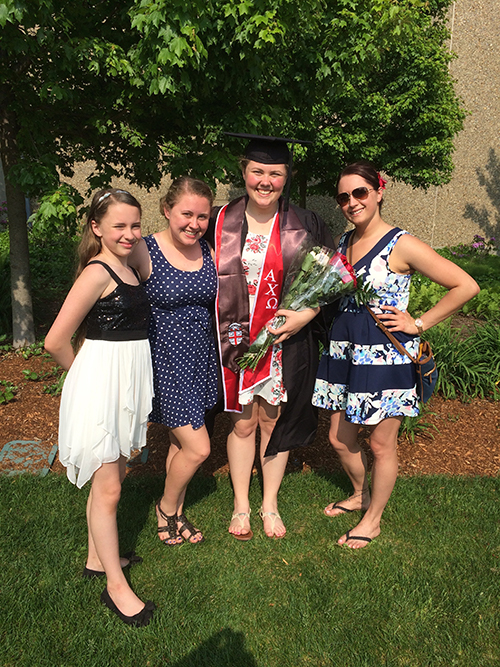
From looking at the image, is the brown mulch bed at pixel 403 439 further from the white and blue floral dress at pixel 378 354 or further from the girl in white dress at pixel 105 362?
the girl in white dress at pixel 105 362

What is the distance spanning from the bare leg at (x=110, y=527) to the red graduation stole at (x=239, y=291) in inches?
30.8

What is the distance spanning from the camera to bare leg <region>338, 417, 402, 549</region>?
109 inches

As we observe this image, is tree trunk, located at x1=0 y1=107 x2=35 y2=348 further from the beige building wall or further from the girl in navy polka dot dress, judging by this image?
the beige building wall

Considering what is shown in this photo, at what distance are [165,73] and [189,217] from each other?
1.34 m

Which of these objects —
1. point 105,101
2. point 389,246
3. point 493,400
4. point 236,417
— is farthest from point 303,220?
point 493,400

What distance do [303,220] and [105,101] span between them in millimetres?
2396

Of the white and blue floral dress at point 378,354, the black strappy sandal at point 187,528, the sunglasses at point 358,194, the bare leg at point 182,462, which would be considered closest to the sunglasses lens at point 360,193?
the sunglasses at point 358,194

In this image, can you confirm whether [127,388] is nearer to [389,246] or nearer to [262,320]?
[262,320]

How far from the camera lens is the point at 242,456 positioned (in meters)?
3.06

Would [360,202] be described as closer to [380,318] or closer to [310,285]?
[310,285]

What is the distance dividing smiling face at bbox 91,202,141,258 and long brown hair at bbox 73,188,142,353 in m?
0.02

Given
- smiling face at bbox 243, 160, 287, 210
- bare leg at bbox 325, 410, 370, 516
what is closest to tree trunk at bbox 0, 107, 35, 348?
smiling face at bbox 243, 160, 287, 210

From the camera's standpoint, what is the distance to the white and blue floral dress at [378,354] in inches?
103

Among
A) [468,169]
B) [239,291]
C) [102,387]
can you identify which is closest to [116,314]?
[102,387]
